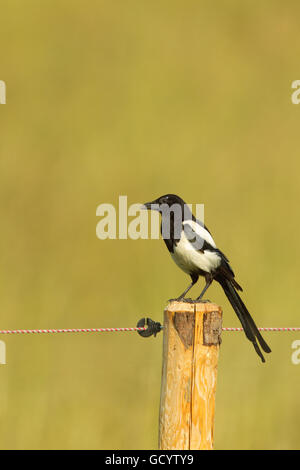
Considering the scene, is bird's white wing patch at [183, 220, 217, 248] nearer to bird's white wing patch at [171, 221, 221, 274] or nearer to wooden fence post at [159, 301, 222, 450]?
bird's white wing patch at [171, 221, 221, 274]

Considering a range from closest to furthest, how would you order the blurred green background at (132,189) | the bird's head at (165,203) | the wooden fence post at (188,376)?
the wooden fence post at (188,376)
the bird's head at (165,203)
the blurred green background at (132,189)

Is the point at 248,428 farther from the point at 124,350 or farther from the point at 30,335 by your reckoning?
the point at 30,335

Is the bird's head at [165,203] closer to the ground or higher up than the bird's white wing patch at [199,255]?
higher up

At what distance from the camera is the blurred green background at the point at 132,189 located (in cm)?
489

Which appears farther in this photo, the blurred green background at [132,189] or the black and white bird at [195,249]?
the blurred green background at [132,189]

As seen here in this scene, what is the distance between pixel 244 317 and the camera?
383cm

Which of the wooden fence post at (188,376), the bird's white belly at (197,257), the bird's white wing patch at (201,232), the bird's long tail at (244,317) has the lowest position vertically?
the wooden fence post at (188,376)

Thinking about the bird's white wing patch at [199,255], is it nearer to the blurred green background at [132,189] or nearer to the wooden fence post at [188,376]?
the wooden fence post at [188,376]

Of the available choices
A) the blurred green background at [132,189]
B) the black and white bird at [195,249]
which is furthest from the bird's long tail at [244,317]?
the blurred green background at [132,189]

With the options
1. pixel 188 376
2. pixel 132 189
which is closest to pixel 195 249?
pixel 188 376

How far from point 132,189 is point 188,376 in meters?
3.74

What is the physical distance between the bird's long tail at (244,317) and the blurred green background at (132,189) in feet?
3.78

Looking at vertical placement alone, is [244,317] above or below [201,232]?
below

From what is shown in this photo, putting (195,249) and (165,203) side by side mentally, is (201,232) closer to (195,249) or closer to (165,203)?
(195,249)
